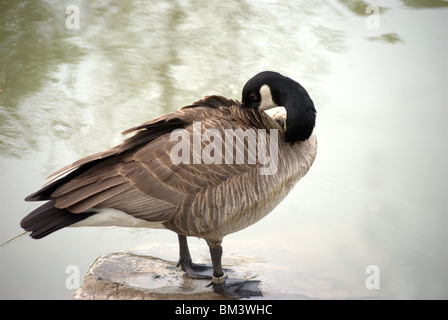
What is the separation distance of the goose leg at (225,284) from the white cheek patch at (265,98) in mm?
1051

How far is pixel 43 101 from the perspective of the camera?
6.32 metres

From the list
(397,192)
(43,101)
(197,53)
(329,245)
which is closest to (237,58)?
(197,53)

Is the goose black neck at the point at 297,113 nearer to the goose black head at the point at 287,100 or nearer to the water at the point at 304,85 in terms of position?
the goose black head at the point at 287,100

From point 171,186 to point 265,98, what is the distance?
977 mm

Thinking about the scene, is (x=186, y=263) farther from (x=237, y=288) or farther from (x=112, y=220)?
(x=112, y=220)

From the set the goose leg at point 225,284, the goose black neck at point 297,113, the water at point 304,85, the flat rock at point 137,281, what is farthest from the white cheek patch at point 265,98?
the flat rock at point 137,281

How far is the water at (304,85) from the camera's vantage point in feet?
13.7

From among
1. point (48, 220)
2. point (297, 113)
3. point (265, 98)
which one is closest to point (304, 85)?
point (265, 98)

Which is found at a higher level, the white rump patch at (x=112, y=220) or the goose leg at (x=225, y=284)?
the white rump patch at (x=112, y=220)

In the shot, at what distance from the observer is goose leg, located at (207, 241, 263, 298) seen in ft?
12.1

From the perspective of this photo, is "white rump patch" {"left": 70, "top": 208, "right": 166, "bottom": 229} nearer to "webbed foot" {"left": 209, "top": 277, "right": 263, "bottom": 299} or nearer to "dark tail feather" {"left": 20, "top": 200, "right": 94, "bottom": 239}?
"dark tail feather" {"left": 20, "top": 200, "right": 94, "bottom": 239}

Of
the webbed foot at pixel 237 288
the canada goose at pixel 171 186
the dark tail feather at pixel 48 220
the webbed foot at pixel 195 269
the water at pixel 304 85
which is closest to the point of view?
the dark tail feather at pixel 48 220

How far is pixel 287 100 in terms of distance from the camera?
12.2 ft

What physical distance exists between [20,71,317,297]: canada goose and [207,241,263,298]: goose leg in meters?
0.01
